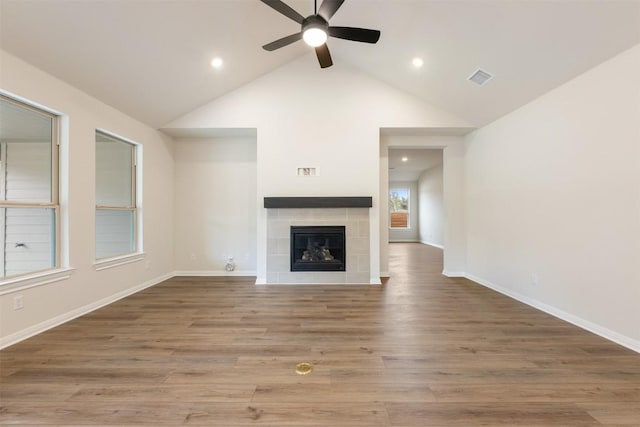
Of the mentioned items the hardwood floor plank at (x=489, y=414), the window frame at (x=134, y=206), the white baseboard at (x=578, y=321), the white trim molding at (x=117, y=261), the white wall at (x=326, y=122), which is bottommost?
the hardwood floor plank at (x=489, y=414)

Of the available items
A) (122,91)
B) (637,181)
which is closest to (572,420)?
(637,181)

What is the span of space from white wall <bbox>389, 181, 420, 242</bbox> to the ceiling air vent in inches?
302

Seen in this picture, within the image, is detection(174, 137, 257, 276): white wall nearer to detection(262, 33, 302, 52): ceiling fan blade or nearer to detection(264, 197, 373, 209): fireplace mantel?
detection(264, 197, 373, 209): fireplace mantel

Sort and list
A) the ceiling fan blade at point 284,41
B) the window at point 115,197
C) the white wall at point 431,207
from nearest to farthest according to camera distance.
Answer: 1. the ceiling fan blade at point 284,41
2. the window at point 115,197
3. the white wall at point 431,207

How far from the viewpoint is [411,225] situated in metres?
10.9

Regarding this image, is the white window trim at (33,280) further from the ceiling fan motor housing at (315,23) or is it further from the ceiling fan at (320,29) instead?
the ceiling fan motor housing at (315,23)

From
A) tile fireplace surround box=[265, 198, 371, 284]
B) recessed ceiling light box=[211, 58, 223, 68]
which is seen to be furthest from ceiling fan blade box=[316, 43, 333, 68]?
tile fireplace surround box=[265, 198, 371, 284]

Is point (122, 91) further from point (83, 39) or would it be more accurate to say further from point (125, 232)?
point (125, 232)

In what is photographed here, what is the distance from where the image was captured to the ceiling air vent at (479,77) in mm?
3248

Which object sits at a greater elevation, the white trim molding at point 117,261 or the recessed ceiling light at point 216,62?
the recessed ceiling light at point 216,62

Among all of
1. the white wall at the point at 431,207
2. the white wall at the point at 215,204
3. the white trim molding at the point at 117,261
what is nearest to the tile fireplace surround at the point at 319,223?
the white wall at the point at 215,204

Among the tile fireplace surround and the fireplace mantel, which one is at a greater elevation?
the fireplace mantel

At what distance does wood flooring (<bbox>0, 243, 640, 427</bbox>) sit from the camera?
4.85ft

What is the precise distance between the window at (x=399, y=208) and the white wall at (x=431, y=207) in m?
0.54
